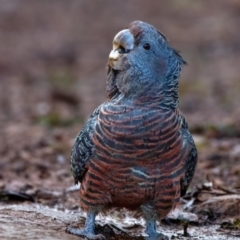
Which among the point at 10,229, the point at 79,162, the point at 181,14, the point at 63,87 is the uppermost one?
the point at 181,14

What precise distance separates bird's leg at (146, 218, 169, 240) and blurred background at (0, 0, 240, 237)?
2.10 m

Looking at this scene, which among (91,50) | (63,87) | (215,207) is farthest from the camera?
(91,50)

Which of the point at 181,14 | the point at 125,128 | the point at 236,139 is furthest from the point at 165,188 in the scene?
the point at 181,14

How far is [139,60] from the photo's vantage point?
570 cm

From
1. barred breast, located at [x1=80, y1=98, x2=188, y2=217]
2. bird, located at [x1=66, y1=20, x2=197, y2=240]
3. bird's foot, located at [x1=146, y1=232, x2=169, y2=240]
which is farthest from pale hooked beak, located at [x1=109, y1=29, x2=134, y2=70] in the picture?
bird's foot, located at [x1=146, y1=232, x2=169, y2=240]

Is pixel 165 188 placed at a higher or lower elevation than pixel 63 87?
lower

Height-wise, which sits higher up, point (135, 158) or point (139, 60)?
point (139, 60)

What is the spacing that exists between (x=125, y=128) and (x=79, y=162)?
0.56 metres

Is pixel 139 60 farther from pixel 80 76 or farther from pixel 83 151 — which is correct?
pixel 80 76

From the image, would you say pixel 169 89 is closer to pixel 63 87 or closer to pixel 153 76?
pixel 153 76

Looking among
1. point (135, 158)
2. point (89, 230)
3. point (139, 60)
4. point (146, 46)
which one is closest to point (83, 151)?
point (135, 158)

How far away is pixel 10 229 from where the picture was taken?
5.16m

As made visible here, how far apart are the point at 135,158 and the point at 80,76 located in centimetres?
1214

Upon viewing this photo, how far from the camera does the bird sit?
5.51 meters
